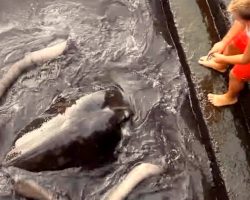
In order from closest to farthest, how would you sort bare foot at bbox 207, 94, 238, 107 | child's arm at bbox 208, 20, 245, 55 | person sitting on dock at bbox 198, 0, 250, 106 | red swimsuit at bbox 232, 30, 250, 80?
person sitting on dock at bbox 198, 0, 250, 106 → red swimsuit at bbox 232, 30, 250, 80 → child's arm at bbox 208, 20, 245, 55 → bare foot at bbox 207, 94, 238, 107

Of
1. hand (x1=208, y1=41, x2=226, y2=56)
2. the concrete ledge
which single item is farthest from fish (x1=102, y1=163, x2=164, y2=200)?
hand (x1=208, y1=41, x2=226, y2=56)

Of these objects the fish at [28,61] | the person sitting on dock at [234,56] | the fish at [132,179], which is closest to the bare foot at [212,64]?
the person sitting on dock at [234,56]

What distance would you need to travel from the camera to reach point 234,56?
12.3 feet

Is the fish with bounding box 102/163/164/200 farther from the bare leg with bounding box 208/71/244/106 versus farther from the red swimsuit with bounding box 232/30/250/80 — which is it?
the red swimsuit with bounding box 232/30/250/80

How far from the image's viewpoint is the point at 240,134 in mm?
4023

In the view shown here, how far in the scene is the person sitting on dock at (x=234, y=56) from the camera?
3555 millimetres

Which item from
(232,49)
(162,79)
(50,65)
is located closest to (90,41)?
(50,65)

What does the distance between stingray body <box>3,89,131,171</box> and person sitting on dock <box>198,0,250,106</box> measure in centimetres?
83

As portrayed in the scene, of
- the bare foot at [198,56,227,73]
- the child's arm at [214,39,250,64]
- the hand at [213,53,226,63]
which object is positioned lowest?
the bare foot at [198,56,227,73]

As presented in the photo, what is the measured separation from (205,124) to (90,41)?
1.43 meters

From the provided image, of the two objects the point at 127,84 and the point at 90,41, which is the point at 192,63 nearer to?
the point at 127,84

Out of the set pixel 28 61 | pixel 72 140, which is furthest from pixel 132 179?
pixel 28 61

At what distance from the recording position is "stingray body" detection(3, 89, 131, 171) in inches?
154

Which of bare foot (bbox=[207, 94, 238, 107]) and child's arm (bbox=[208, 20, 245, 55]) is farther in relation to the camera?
bare foot (bbox=[207, 94, 238, 107])
